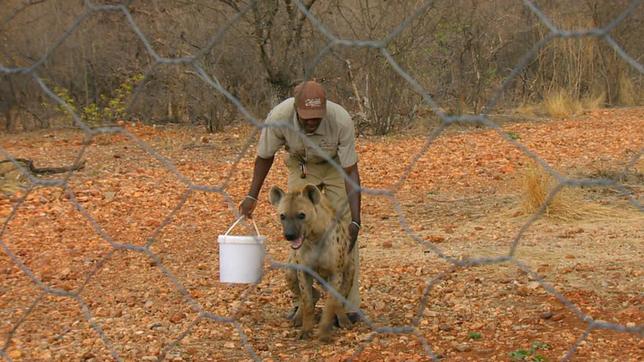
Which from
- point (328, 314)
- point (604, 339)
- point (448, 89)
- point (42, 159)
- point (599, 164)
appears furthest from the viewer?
point (448, 89)

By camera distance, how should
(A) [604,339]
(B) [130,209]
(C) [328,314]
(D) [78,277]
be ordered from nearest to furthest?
1. (A) [604,339]
2. (C) [328,314]
3. (D) [78,277]
4. (B) [130,209]

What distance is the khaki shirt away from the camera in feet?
14.9

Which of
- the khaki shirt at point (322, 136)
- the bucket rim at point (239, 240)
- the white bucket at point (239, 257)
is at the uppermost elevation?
the khaki shirt at point (322, 136)

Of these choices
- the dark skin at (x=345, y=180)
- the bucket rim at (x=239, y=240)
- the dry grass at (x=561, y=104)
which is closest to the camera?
the bucket rim at (x=239, y=240)

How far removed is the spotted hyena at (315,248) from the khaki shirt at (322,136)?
0.24m

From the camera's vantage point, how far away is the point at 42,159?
10328 millimetres

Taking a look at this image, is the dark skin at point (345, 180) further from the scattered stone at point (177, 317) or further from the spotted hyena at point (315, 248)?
the scattered stone at point (177, 317)

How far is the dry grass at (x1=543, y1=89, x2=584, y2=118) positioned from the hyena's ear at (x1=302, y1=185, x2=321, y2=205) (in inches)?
412

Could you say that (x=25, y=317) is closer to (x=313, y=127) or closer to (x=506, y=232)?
(x=313, y=127)

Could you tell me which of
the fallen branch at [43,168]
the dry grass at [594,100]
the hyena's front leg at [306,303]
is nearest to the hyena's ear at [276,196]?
the hyena's front leg at [306,303]

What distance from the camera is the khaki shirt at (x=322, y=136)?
4.54 meters

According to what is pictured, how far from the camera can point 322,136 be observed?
457cm

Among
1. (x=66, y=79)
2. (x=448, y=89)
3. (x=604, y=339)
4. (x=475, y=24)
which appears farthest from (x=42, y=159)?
(x=604, y=339)

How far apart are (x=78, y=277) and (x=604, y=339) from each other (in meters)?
3.26
